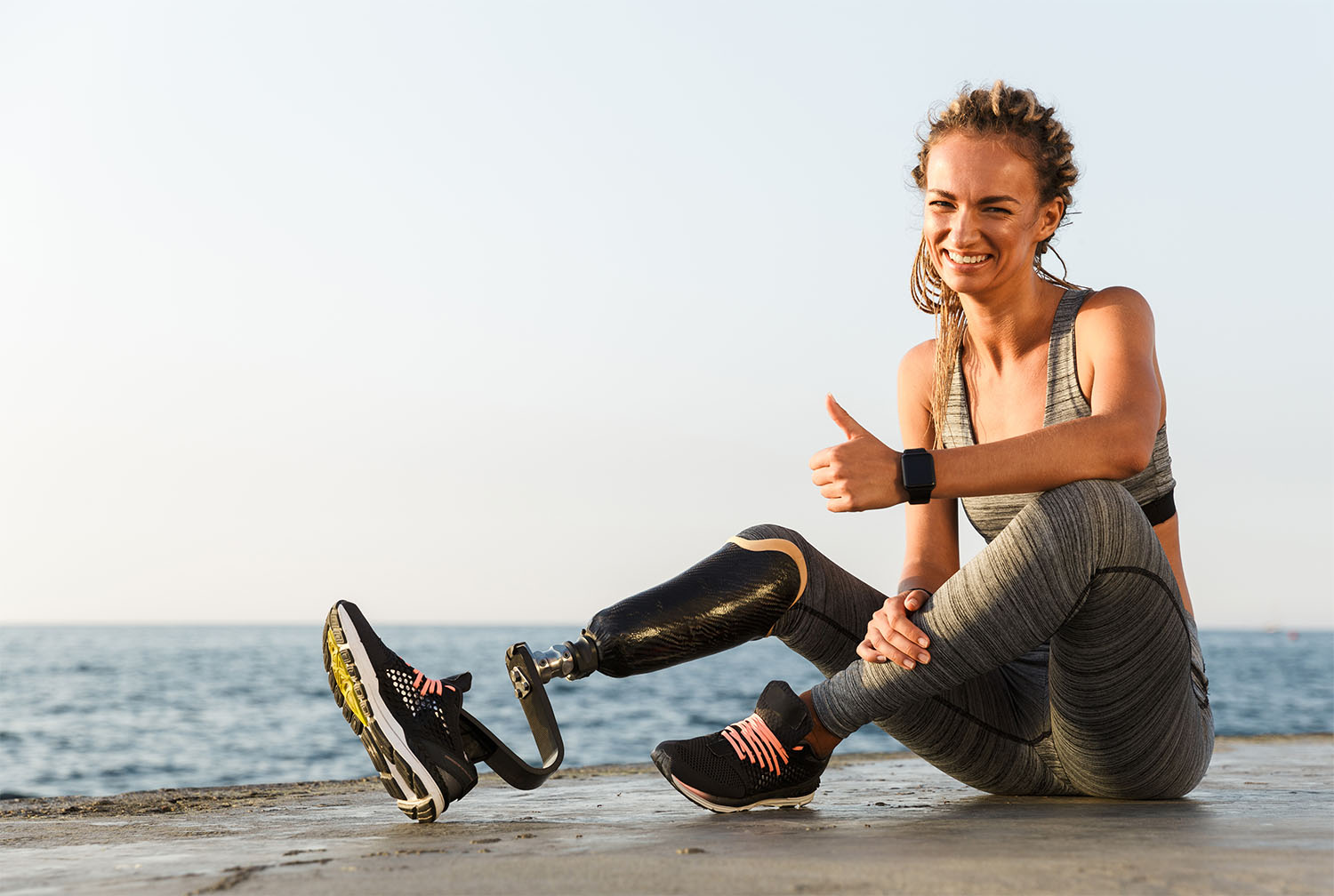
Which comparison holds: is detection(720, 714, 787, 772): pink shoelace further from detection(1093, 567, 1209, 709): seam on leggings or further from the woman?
detection(1093, 567, 1209, 709): seam on leggings

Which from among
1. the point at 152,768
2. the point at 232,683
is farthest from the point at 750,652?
the point at 152,768

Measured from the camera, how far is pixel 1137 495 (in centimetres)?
275

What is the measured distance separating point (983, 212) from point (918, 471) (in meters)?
0.86

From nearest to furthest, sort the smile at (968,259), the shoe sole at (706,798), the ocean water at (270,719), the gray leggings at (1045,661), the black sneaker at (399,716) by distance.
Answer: the gray leggings at (1045,661), the black sneaker at (399,716), the shoe sole at (706,798), the smile at (968,259), the ocean water at (270,719)

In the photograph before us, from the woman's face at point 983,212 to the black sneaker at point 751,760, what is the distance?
1.16 meters

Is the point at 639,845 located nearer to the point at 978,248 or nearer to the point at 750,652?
the point at 978,248

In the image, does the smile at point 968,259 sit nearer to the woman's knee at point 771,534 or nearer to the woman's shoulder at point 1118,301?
the woman's shoulder at point 1118,301

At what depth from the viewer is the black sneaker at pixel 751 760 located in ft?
8.20

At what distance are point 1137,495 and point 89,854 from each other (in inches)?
93.9

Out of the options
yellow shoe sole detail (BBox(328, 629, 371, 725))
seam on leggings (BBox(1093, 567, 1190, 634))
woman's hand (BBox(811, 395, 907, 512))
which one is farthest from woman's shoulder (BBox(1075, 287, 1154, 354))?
yellow shoe sole detail (BBox(328, 629, 371, 725))

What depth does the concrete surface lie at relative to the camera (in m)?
1.54

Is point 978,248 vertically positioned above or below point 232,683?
above

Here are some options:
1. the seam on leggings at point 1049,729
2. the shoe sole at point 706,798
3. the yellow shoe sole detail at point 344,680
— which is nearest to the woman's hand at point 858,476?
the seam on leggings at point 1049,729

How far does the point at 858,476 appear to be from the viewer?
2318 mm
